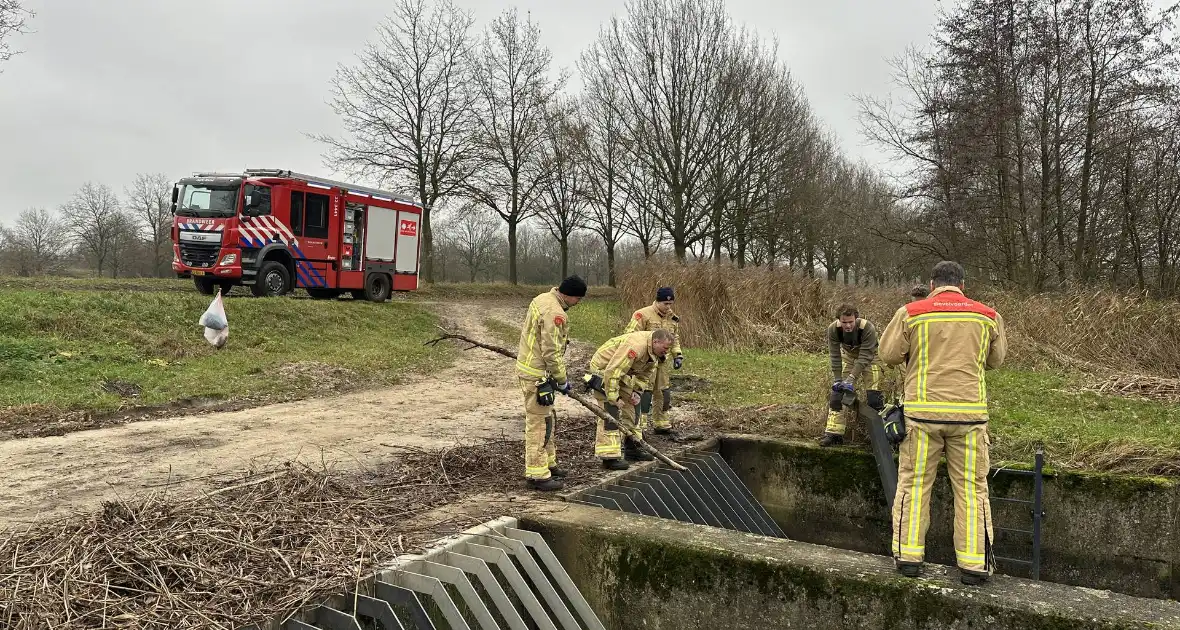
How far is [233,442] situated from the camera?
6.89m

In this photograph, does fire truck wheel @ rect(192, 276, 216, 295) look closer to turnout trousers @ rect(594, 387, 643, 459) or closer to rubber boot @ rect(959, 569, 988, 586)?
turnout trousers @ rect(594, 387, 643, 459)

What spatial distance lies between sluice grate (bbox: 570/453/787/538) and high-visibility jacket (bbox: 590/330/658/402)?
776 mm

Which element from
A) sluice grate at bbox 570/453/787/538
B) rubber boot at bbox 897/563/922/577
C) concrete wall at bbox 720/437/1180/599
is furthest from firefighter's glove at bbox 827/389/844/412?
rubber boot at bbox 897/563/922/577

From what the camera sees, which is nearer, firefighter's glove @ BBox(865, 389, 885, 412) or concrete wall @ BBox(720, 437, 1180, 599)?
concrete wall @ BBox(720, 437, 1180, 599)

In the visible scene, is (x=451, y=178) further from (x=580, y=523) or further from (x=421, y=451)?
(x=580, y=523)

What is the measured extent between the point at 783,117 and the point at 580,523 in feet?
75.6

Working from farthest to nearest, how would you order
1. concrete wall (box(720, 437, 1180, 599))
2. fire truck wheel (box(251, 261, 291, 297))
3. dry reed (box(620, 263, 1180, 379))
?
fire truck wheel (box(251, 261, 291, 297)) < dry reed (box(620, 263, 1180, 379)) < concrete wall (box(720, 437, 1180, 599))

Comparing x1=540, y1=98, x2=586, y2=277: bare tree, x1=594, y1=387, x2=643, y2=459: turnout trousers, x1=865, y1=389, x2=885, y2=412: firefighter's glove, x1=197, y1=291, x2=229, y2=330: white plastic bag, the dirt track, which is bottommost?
the dirt track

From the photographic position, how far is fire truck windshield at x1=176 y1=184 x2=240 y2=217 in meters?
13.8

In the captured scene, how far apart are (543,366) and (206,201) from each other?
1139cm

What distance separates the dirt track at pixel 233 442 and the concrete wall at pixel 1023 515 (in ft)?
9.17

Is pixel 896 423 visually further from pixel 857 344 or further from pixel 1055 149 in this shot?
pixel 1055 149

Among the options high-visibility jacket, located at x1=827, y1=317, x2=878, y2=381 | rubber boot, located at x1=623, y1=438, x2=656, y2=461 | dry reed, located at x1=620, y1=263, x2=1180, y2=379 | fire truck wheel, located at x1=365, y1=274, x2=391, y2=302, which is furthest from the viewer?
fire truck wheel, located at x1=365, y1=274, x2=391, y2=302

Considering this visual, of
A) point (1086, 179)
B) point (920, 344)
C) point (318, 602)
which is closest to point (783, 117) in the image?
point (1086, 179)
